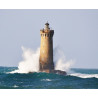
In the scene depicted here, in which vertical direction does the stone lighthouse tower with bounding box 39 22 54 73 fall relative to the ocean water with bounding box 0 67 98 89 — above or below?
above

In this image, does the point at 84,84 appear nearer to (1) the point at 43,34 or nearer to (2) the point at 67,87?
(2) the point at 67,87

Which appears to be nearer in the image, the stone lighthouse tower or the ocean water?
the ocean water

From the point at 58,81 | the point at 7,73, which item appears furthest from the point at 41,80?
the point at 7,73

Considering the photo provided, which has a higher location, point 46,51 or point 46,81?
point 46,51

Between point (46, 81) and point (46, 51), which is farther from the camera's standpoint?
point (46, 51)
